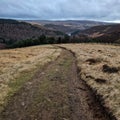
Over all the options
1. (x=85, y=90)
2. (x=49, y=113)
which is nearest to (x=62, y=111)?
(x=49, y=113)

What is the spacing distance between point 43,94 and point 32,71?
1290 centimetres

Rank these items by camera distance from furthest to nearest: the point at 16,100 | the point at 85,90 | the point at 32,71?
the point at 32,71 < the point at 85,90 < the point at 16,100

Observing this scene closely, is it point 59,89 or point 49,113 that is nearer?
A: point 49,113

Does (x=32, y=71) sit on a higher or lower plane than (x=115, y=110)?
lower

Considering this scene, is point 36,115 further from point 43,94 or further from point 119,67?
point 119,67

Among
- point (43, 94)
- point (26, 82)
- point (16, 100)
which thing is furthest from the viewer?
A: point (26, 82)

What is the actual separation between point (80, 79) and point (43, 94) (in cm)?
832

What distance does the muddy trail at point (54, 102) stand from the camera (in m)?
18.9

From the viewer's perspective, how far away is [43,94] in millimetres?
24375

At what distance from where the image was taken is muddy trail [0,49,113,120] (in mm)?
18922

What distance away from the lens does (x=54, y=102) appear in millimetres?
22062

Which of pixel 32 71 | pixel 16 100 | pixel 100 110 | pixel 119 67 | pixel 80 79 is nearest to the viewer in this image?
pixel 100 110

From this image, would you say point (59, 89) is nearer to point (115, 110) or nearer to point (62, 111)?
point (62, 111)

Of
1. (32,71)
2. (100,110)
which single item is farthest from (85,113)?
(32,71)
